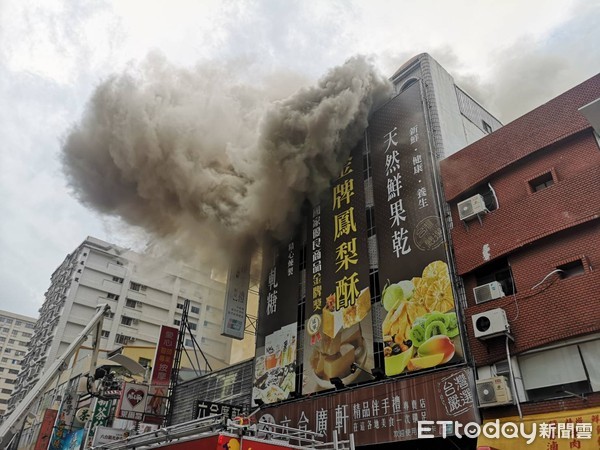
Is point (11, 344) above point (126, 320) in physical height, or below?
above

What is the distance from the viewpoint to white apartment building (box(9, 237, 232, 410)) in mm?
45938

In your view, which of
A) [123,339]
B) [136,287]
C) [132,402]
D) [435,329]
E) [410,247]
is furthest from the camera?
[136,287]

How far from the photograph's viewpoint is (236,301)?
20.2 metres

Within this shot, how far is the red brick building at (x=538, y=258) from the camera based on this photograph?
9578 millimetres

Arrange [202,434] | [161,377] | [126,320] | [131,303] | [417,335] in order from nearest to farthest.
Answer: [202,434], [417,335], [161,377], [126,320], [131,303]

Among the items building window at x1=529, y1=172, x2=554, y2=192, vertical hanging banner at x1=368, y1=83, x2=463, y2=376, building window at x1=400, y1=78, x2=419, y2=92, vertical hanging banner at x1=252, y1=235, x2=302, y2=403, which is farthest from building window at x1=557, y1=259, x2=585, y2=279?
vertical hanging banner at x1=252, y1=235, x2=302, y2=403

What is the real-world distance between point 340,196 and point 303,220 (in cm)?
251

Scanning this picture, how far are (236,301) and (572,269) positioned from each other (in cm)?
1344

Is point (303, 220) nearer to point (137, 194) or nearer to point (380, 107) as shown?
point (380, 107)

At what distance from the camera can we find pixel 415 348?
40.1ft

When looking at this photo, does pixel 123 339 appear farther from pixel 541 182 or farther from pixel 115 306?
pixel 541 182

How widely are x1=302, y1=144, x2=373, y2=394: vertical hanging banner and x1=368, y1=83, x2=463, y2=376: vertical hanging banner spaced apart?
768 millimetres

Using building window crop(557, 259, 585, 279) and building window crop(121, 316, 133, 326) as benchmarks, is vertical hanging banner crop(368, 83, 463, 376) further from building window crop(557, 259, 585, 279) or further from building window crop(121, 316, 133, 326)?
building window crop(121, 316, 133, 326)

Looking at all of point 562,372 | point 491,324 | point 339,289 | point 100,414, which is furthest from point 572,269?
point 100,414
